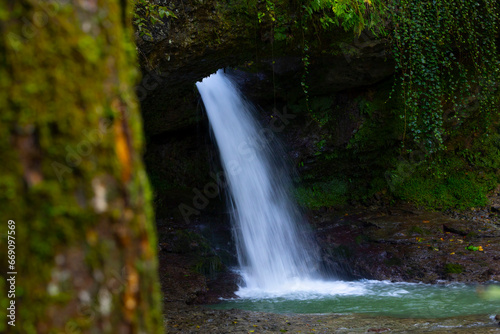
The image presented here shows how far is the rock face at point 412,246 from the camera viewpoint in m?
6.01

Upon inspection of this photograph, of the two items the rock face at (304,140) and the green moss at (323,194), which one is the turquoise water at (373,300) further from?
the green moss at (323,194)

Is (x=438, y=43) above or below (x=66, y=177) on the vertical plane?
above

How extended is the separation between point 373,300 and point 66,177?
5024 millimetres

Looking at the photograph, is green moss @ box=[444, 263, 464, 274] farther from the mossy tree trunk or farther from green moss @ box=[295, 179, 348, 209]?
the mossy tree trunk

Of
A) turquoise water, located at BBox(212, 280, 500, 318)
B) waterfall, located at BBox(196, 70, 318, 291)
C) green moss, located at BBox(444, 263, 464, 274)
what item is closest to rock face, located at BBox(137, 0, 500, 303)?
green moss, located at BBox(444, 263, 464, 274)

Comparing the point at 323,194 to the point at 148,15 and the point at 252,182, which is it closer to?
the point at 252,182

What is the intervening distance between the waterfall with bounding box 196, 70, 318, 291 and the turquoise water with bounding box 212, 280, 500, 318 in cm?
110

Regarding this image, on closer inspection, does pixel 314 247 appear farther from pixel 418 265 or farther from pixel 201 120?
pixel 201 120

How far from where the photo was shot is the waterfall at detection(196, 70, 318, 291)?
7504 mm

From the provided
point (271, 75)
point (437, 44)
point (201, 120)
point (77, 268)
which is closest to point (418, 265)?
point (437, 44)

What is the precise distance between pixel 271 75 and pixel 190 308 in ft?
14.8

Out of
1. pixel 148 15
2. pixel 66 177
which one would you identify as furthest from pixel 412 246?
pixel 66 177

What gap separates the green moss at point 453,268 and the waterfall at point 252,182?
2.15 m

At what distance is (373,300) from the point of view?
17.0ft
